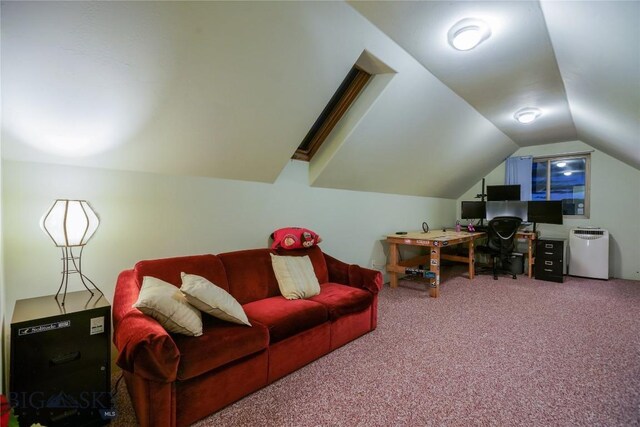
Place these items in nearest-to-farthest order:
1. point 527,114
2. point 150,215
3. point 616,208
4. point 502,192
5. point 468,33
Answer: point 468,33 → point 150,215 → point 527,114 → point 616,208 → point 502,192

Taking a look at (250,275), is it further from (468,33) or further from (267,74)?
(468,33)

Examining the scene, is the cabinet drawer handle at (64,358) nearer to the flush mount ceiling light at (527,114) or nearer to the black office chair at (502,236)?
the flush mount ceiling light at (527,114)

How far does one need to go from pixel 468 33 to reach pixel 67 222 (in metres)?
2.97

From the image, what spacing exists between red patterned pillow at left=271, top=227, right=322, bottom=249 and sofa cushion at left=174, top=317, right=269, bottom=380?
1065 millimetres

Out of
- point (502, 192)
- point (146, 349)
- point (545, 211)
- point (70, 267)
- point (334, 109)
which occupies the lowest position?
point (146, 349)

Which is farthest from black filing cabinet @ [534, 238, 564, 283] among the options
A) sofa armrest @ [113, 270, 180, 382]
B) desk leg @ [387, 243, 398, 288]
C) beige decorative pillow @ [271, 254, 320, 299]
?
sofa armrest @ [113, 270, 180, 382]

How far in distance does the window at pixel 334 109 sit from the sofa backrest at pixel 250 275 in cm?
127

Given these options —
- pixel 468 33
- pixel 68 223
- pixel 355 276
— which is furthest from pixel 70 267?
pixel 468 33

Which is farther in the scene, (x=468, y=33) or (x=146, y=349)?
(x=468, y=33)

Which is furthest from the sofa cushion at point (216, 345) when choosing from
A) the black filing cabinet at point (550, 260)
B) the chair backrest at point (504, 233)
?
the black filing cabinet at point (550, 260)

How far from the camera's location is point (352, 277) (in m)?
2.97

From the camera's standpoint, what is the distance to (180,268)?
2209 mm

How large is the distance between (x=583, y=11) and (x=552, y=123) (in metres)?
3.28

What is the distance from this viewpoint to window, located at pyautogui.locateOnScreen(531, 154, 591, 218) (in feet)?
17.6
